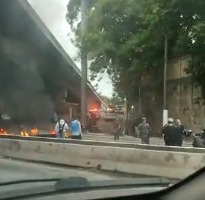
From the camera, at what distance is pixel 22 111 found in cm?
3141

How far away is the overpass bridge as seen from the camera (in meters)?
27.9

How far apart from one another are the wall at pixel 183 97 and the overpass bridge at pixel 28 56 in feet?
19.7

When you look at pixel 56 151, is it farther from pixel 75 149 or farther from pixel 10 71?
pixel 10 71

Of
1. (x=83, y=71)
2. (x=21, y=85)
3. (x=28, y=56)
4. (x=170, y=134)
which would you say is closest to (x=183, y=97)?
(x=83, y=71)

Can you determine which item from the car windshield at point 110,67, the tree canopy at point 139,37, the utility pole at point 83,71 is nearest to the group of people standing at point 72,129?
the car windshield at point 110,67

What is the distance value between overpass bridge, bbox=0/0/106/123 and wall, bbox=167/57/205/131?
19.7 ft

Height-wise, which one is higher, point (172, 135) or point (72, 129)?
point (72, 129)

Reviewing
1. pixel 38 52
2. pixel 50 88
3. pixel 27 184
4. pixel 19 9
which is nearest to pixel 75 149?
pixel 27 184

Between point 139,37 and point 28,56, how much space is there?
644 centimetres

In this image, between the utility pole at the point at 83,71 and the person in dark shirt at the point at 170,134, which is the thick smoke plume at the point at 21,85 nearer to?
the utility pole at the point at 83,71

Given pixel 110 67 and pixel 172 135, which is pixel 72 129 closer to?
pixel 172 135

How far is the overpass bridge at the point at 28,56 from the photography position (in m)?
27.9

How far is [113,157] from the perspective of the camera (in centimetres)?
1120

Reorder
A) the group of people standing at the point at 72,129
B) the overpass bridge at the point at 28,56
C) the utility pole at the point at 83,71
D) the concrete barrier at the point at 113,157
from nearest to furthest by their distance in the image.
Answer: the concrete barrier at the point at 113,157
the group of people standing at the point at 72,129
the overpass bridge at the point at 28,56
the utility pole at the point at 83,71
